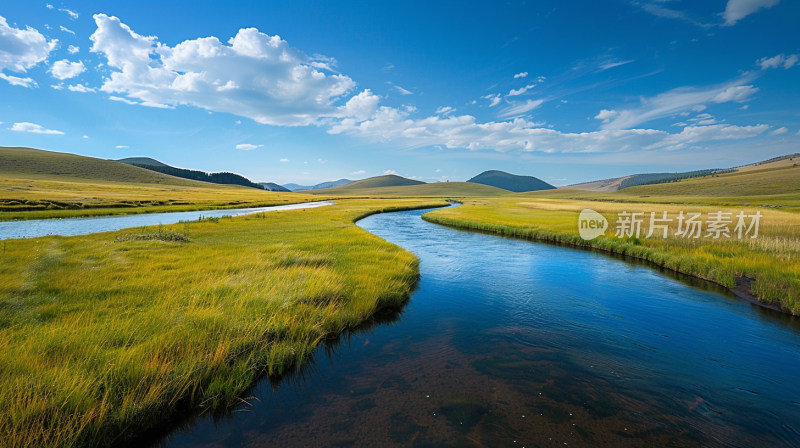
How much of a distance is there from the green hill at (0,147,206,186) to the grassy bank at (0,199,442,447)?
18454cm

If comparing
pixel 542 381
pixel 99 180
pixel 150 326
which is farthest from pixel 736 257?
pixel 99 180

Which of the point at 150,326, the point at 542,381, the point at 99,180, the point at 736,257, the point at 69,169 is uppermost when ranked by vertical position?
the point at 69,169

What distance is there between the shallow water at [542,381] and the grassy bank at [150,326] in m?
0.76

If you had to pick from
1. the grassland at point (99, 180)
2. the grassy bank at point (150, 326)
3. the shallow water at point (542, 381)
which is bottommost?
the shallow water at point (542, 381)

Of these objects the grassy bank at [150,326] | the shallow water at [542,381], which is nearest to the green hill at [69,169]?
the grassy bank at [150,326]

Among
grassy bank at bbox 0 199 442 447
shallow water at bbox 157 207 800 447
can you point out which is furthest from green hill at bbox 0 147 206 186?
shallow water at bbox 157 207 800 447

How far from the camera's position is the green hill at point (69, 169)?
479 feet

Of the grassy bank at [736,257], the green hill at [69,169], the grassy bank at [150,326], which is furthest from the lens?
the green hill at [69,169]

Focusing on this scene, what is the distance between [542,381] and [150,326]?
10.3m

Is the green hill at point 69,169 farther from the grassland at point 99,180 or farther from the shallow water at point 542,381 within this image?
the shallow water at point 542,381

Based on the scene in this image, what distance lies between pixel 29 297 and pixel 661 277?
93.4 feet

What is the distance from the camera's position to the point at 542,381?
8.30 meters

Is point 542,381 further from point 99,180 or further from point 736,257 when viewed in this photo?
point 99,180

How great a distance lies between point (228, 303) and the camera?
1053 centimetres
